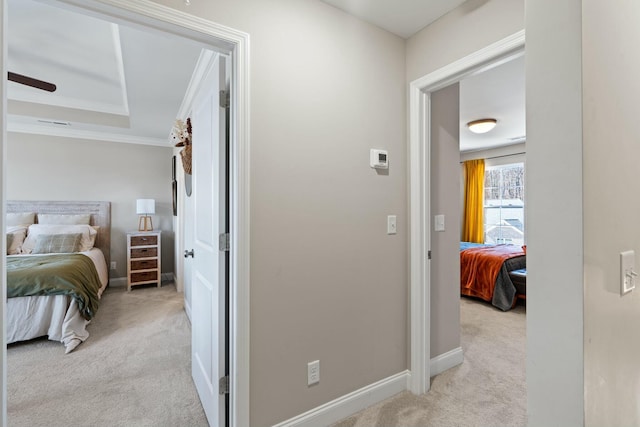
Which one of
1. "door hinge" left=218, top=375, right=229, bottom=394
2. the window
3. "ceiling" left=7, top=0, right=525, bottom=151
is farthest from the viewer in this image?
the window

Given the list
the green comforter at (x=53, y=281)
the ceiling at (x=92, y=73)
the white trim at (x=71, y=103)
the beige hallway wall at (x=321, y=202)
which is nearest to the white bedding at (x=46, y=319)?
the green comforter at (x=53, y=281)

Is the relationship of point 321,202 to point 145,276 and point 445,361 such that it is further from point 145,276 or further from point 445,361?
point 145,276

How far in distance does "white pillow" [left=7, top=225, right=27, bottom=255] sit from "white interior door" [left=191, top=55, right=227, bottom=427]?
342 centimetres

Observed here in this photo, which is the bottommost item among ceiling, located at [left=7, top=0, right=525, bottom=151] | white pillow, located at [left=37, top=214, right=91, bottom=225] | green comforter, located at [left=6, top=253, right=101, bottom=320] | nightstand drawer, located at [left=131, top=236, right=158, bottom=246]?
green comforter, located at [left=6, top=253, right=101, bottom=320]

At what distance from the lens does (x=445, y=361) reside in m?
2.32

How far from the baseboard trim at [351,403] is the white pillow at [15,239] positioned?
439 centimetres

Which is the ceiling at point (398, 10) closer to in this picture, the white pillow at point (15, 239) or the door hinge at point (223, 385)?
the door hinge at point (223, 385)

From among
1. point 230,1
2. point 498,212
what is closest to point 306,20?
point 230,1

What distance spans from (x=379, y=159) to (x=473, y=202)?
5413 mm

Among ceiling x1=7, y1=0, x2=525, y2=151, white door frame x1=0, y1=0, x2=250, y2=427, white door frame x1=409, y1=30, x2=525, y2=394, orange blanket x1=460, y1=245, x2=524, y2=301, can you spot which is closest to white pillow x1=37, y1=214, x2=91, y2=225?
ceiling x1=7, y1=0, x2=525, y2=151

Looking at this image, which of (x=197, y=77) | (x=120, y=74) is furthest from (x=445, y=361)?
(x=120, y=74)

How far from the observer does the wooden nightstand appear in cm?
451

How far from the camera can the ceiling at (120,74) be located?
1942mm

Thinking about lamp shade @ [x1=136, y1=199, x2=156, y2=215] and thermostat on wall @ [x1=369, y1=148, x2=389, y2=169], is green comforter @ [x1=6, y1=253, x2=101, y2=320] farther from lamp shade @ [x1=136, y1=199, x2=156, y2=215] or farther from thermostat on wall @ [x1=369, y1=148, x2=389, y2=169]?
thermostat on wall @ [x1=369, y1=148, x2=389, y2=169]
